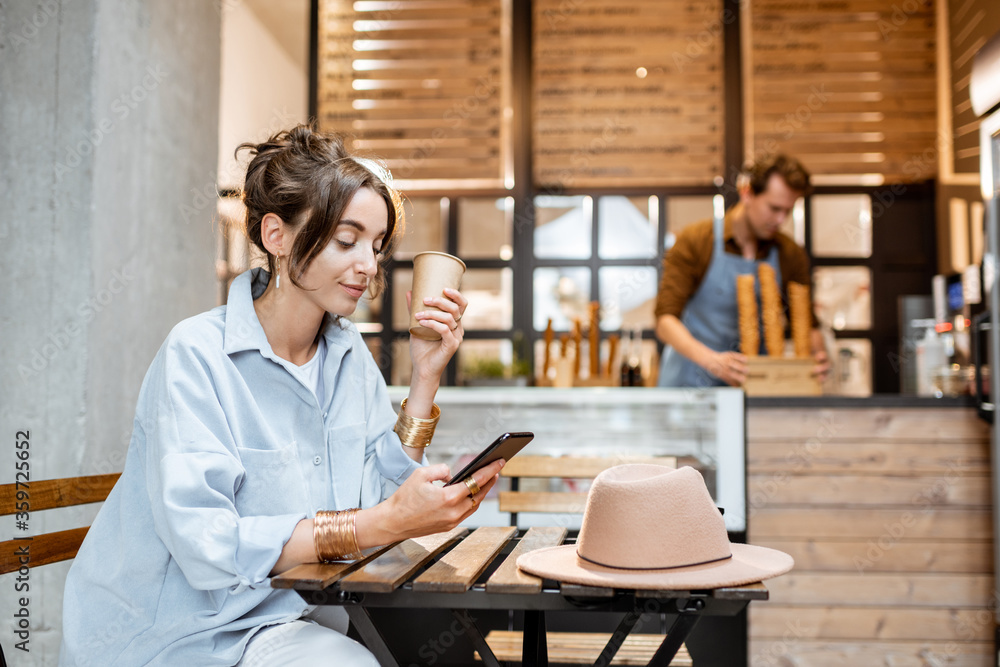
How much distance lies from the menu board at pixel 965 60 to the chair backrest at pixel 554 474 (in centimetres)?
284

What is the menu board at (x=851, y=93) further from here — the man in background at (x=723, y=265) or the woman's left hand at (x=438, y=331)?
the woman's left hand at (x=438, y=331)

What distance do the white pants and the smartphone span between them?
27cm

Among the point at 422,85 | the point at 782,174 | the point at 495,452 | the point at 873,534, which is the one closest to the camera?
the point at 495,452

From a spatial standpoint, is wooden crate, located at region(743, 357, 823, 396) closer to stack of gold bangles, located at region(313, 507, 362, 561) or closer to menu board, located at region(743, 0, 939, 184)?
stack of gold bangles, located at region(313, 507, 362, 561)

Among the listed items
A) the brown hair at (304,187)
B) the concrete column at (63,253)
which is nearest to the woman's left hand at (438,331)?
the brown hair at (304,187)

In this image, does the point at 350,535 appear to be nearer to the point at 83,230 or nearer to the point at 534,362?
the point at 83,230

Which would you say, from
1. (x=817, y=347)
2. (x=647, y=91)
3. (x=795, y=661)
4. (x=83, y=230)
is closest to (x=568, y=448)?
(x=795, y=661)

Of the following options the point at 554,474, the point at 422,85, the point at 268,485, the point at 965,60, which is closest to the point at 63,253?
the point at 268,485

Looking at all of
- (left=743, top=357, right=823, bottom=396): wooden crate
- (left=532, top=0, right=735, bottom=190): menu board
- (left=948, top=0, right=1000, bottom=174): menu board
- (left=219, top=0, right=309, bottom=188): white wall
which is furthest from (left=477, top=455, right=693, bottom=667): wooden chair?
(left=219, top=0, right=309, bottom=188): white wall

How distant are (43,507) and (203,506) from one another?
1.89 ft

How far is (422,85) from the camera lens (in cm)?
467

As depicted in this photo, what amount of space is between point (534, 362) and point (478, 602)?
3.69 metres

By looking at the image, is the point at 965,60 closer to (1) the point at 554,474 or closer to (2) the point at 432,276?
(1) the point at 554,474

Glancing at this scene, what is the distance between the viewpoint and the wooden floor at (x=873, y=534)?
254 centimetres
